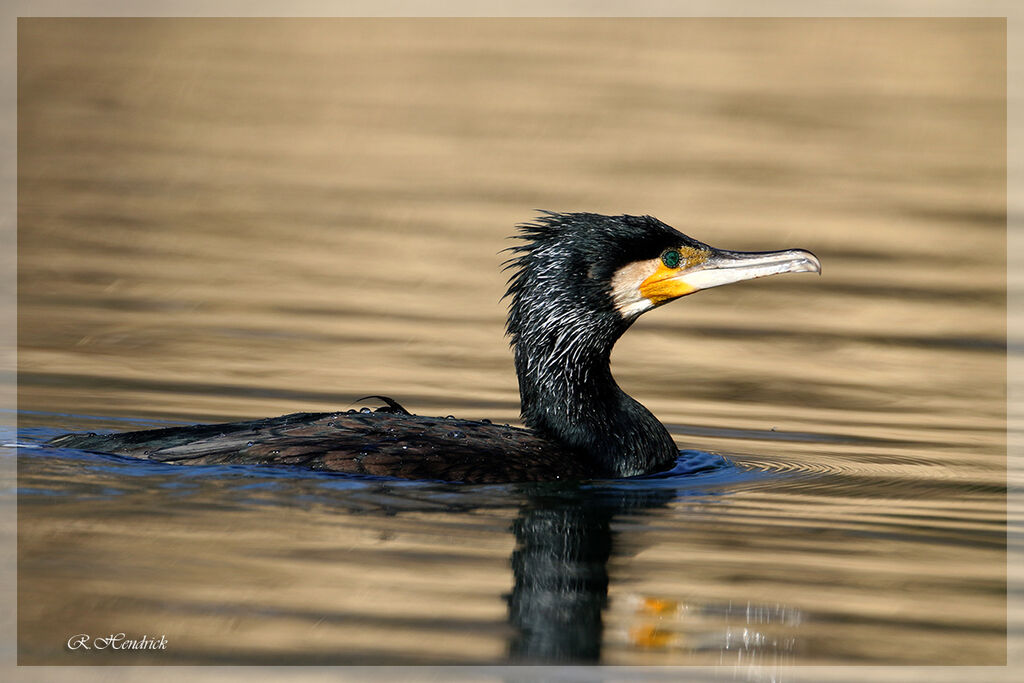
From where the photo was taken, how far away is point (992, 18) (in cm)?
2662

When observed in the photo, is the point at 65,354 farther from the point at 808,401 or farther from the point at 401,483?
the point at 808,401

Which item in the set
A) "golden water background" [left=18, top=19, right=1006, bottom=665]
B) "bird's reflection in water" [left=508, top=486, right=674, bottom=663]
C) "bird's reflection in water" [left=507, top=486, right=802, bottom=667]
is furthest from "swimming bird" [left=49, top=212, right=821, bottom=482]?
"bird's reflection in water" [left=507, top=486, right=802, bottom=667]

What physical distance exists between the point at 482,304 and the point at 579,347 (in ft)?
14.4

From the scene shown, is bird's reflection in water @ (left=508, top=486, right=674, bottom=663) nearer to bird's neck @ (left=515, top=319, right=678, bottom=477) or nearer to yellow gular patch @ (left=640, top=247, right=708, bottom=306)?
bird's neck @ (left=515, top=319, right=678, bottom=477)

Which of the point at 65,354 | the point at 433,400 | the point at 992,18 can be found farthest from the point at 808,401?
the point at 992,18

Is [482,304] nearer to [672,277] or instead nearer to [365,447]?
[672,277]

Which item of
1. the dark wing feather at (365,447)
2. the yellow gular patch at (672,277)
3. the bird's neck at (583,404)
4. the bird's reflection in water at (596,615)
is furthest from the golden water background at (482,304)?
the yellow gular patch at (672,277)

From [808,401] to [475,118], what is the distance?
1137 cm
